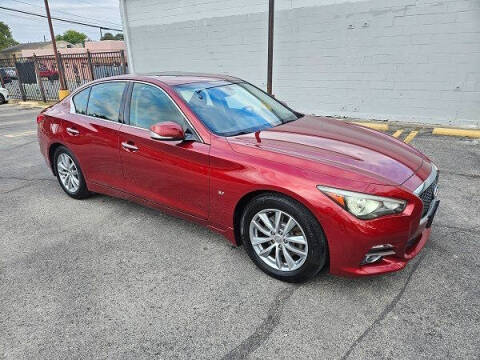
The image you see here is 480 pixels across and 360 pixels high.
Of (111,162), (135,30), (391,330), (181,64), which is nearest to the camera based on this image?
(391,330)

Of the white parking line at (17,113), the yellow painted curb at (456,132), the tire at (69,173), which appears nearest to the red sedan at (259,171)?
the tire at (69,173)

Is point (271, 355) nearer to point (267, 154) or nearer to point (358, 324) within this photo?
point (358, 324)

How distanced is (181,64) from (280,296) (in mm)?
11018

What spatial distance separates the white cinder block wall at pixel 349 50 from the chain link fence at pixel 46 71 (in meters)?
3.55

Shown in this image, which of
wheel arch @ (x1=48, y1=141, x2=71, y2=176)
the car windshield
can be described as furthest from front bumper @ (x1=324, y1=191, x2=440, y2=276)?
wheel arch @ (x1=48, y1=141, x2=71, y2=176)

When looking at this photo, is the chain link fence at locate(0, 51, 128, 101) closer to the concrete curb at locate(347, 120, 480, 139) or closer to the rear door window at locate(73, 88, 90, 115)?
the concrete curb at locate(347, 120, 480, 139)

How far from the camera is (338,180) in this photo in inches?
95.3

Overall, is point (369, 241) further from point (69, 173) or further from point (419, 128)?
point (419, 128)

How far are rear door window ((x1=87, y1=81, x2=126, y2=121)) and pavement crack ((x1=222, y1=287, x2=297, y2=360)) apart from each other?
95.6 inches

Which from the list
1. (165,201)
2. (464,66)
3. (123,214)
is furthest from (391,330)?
(464,66)

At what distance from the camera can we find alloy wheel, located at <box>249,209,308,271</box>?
2654mm

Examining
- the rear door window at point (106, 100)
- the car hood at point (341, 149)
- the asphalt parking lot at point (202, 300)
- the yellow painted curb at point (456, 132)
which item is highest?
the rear door window at point (106, 100)

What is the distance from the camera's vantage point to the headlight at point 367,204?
92.5 inches

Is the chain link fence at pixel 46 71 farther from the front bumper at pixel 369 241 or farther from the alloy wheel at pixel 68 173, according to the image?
the front bumper at pixel 369 241
